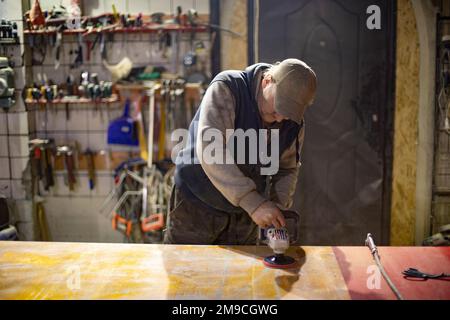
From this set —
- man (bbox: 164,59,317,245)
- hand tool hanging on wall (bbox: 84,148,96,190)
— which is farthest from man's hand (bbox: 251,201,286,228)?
hand tool hanging on wall (bbox: 84,148,96,190)

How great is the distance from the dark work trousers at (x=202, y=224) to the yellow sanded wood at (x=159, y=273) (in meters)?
0.28

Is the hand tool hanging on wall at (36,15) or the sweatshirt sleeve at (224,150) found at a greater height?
the hand tool hanging on wall at (36,15)

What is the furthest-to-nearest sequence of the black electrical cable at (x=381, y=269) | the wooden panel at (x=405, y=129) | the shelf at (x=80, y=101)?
the shelf at (x=80, y=101) → the wooden panel at (x=405, y=129) → the black electrical cable at (x=381, y=269)

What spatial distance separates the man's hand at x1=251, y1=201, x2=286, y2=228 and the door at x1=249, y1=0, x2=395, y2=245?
69.0 inches

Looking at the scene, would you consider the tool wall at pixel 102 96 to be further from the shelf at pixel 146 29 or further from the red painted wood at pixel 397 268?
the red painted wood at pixel 397 268

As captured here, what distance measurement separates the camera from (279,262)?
69.3 inches

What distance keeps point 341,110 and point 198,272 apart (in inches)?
83.2

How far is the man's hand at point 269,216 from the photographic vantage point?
5.88ft

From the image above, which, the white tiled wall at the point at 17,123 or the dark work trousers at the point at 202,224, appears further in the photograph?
the white tiled wall at the point at 17,123

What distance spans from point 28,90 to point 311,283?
2.86 m

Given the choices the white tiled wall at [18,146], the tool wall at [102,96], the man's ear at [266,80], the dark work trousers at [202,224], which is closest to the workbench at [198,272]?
the dark work trousers at [202,224]

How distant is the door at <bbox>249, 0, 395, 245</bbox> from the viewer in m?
3.38

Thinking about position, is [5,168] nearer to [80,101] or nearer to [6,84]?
[6,84]

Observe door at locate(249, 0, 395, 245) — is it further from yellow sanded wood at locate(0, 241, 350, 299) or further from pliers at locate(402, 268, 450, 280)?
pliers at locate(402, 268, 450, 280)
